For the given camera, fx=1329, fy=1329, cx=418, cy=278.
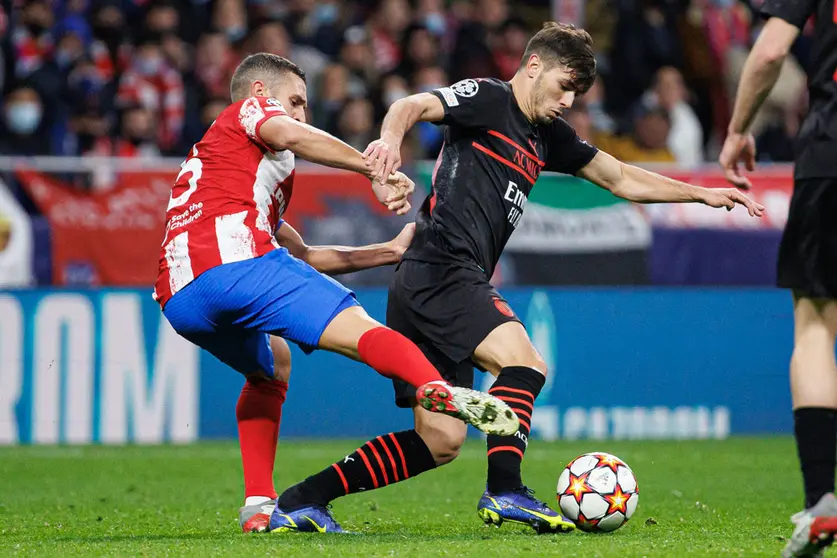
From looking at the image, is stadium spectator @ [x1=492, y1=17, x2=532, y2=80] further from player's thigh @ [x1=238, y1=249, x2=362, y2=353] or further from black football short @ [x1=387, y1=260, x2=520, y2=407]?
player's thigh @ [x1=238, y1=249, x2=362, y2=353]

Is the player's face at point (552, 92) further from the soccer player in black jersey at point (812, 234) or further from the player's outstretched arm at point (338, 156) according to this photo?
the soccer player in black jersey at point (812, 234)

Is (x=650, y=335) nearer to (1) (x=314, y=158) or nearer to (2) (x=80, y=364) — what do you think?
(2) (x=80, y=364)

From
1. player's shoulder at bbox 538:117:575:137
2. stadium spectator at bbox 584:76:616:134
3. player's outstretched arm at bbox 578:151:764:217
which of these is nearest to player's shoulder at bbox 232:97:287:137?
player's shoulder at bbox 538:117:575:137

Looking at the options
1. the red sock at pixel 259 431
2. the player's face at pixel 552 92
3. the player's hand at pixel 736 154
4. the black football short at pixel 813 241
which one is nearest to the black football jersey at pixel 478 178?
the player's face at pixel 552 92

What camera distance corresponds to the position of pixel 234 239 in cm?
529

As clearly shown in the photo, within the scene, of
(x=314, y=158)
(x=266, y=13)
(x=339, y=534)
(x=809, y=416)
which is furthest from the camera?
(x=266, y=13)

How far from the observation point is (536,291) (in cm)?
1163

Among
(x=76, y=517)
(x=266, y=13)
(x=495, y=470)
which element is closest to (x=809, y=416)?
(x=495, y=470)

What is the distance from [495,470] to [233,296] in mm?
1257

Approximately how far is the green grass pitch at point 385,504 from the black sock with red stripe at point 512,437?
0.23 metres

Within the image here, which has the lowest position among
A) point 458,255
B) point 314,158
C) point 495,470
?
point 495,470

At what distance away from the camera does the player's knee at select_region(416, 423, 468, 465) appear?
558 cm

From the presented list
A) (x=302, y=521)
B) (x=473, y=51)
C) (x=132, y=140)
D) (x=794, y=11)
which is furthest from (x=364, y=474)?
(x=473, y=51)

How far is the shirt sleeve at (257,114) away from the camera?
5332mm
